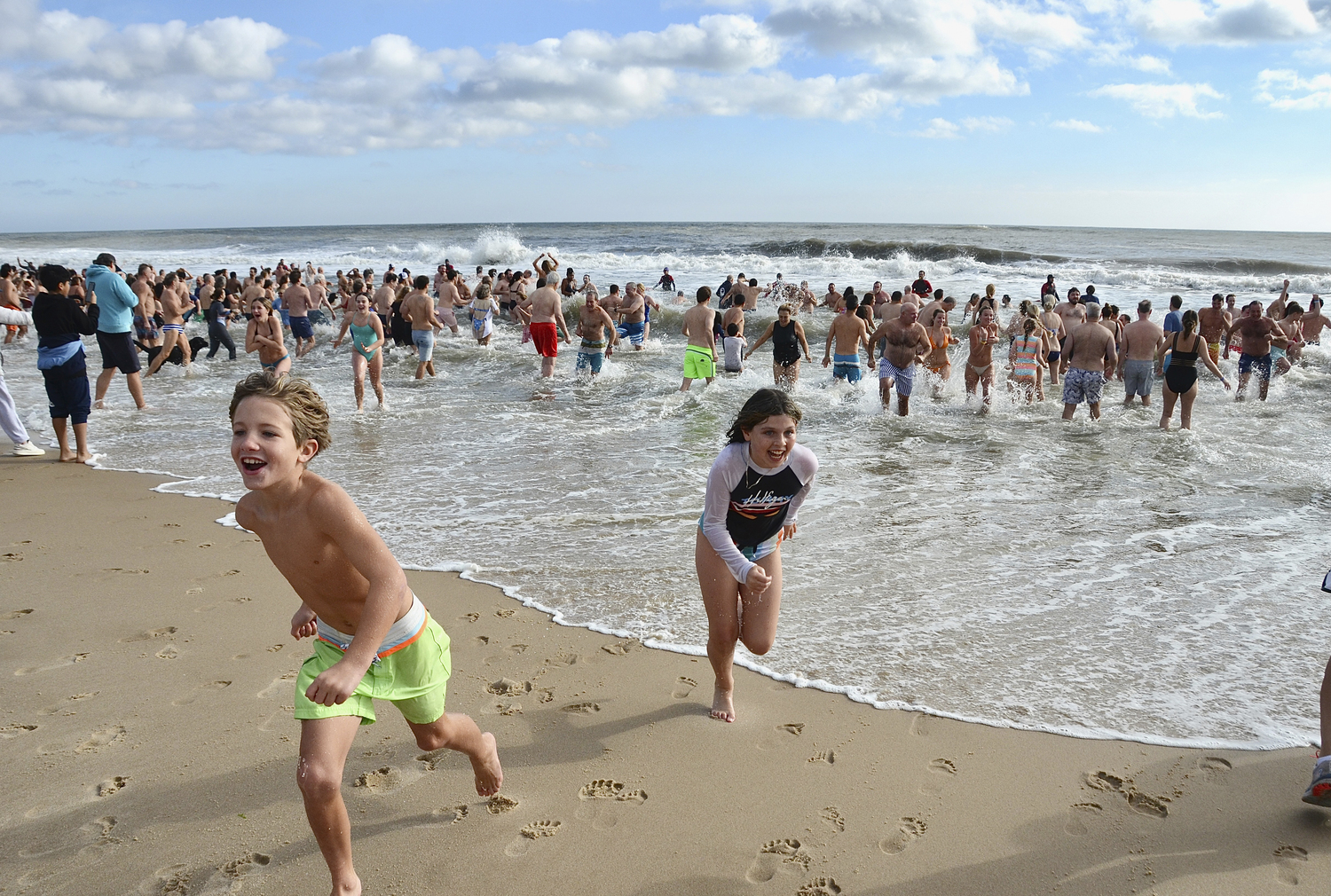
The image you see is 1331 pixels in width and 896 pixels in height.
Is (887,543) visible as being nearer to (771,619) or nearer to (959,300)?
(771,619)

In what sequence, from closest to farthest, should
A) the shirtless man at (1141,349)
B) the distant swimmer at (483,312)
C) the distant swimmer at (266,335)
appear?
the distant swimmer at (266,335) → the shirtless man at (1141,349) → the distant swimmer at (483,312)

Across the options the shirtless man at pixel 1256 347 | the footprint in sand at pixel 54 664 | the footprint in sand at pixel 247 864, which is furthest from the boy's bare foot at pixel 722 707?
the shirtless man at pixel 1256 347

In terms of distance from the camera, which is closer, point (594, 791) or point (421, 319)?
point (594, 791)

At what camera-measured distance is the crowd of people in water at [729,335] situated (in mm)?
9492

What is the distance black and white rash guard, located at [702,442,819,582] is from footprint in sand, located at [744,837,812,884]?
0.92 metres

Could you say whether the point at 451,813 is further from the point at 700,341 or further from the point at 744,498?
the point at 700,341

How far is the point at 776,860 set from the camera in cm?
276

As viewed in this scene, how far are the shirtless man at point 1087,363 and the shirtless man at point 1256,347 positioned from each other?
3.83m

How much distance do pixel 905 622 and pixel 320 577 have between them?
10.9ft

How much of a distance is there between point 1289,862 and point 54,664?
4.92 meters

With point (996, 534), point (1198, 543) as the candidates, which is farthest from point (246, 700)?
point (1198, 543)

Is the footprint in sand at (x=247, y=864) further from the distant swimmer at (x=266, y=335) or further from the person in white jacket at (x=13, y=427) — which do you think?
the distant swimmer at (x=266, y=335)

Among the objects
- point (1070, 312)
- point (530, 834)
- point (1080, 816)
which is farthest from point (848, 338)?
point (530, 834)

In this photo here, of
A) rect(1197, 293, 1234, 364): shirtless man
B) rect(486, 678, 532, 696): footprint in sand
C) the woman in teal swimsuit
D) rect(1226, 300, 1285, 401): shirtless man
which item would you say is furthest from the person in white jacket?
rect(1197, 293, 1234, 364): shirtless man
